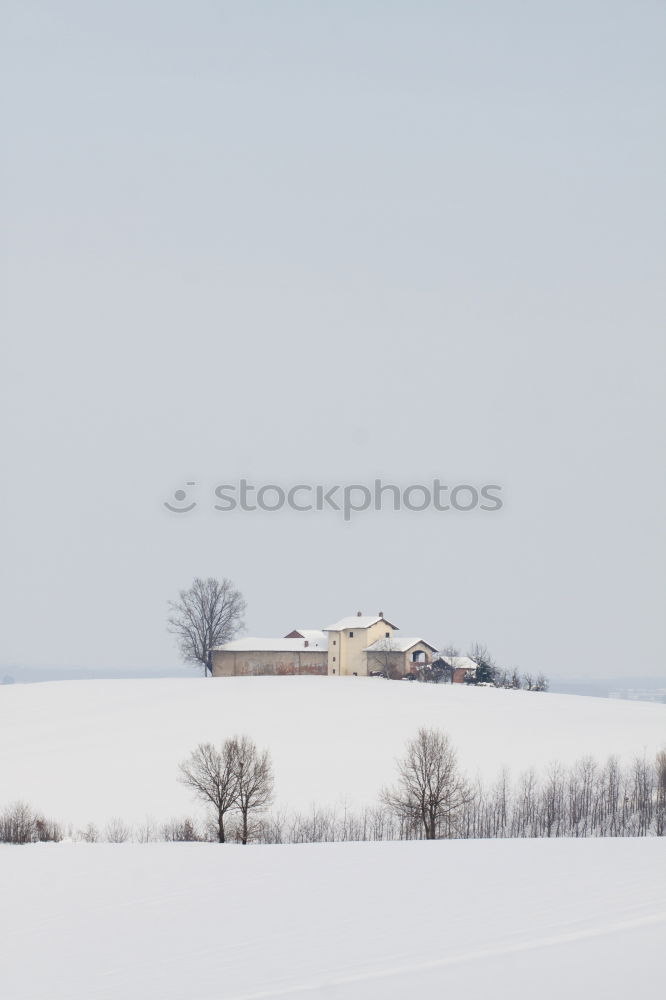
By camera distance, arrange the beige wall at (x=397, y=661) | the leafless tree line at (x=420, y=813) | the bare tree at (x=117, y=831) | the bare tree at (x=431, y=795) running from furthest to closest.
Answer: the beige wall at (x=397, y=661)
the bare tree at (x=431, y=795)
the leafless tree line at (x=420, y=813)
the bare tree at (x=117, y=831)

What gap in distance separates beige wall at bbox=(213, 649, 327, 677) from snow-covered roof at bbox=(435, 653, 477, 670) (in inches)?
440

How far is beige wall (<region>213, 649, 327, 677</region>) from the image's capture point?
109m

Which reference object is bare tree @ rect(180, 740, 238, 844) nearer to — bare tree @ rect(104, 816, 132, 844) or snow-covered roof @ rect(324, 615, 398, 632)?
bare tree @ rect(104, 816, 132, 844)

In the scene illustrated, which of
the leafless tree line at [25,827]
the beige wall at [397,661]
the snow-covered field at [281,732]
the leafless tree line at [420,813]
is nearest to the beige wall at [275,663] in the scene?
the beige wall at [397,661]

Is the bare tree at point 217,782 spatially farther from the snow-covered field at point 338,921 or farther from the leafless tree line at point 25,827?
the snow-covered field at point 338,921

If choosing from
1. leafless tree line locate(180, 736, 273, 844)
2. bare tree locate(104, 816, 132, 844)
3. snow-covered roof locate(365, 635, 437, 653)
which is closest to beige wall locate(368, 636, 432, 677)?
snow-covered roof locate(365, 635, 437, 653)

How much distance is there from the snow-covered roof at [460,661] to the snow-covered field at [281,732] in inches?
531

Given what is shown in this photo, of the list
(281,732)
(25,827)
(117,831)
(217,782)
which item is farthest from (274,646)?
(117,831)

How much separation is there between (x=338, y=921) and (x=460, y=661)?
284 feet

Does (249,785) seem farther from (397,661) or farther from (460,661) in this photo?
(460,661)

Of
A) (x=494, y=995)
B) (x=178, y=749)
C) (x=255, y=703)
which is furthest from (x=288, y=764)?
(x=494, y=995)

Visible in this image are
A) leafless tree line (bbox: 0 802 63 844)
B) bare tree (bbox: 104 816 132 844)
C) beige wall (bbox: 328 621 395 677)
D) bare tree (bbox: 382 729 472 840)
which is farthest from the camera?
beige wall (bbox: 328 621 395 677)

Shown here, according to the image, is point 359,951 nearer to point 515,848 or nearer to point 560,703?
point 515,848

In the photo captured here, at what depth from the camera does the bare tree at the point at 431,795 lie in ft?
165
